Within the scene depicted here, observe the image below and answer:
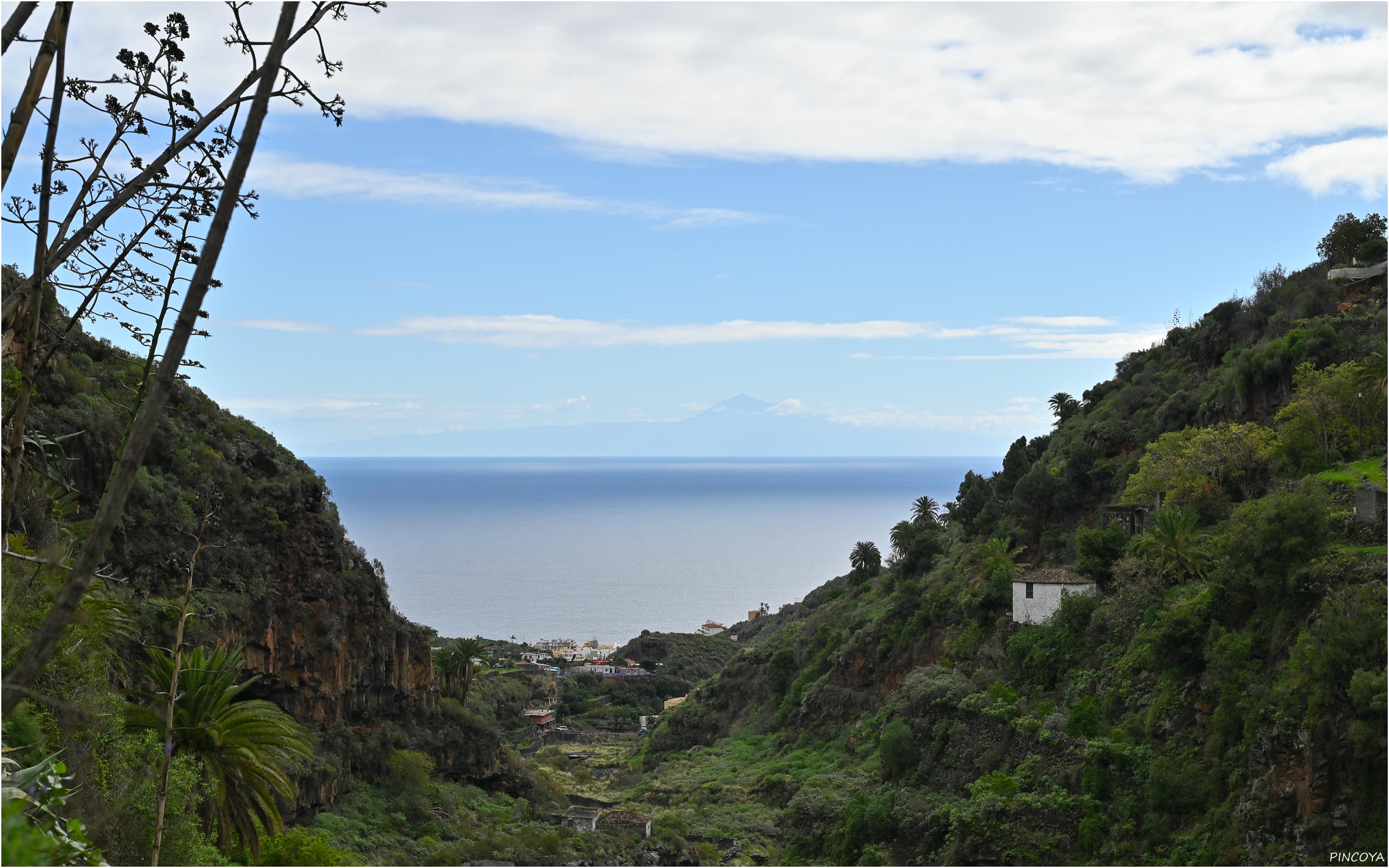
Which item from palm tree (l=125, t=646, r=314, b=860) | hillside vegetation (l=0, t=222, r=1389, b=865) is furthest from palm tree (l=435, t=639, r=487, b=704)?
palm tree (l=125, t=646, r=314, b=860)

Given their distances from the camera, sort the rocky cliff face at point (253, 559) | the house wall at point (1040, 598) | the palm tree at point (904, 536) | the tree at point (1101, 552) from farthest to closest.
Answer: the palm tree at point (904, 536) < the house wall at point (1040, 598) < the tree at point (1101, 552) < the rocky cliff face at point (253, 559)

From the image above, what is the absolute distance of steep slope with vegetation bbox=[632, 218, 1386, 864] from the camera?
21656mm

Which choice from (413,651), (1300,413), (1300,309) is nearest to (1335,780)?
(1300,413)

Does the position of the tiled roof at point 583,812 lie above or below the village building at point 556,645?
below

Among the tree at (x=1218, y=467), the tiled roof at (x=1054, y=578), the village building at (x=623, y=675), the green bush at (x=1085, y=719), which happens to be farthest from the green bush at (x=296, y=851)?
the village building at (x=623, y=675)

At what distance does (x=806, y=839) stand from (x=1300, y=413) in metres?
21.1

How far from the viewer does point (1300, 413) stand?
3189cm

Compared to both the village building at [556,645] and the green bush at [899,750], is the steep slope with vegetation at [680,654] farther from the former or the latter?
the green bush at [899,750]

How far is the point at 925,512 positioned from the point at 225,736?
56.8m

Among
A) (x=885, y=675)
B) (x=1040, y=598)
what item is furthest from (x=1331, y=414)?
(x=885, y=675)

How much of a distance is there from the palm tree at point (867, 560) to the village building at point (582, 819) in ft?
101

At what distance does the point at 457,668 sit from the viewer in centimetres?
4622

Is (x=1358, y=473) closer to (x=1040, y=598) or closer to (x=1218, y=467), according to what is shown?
(x=1218, y=467)

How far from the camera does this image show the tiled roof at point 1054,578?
116ft
